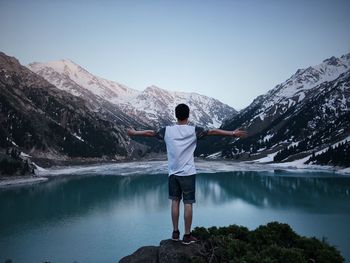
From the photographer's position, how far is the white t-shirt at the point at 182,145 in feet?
30.0

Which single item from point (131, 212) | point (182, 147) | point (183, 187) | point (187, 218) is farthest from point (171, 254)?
point (131, 212)

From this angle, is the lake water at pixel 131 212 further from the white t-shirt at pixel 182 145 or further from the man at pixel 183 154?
the white t-shirt at pixel 182 145

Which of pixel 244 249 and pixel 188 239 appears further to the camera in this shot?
pixel 188 239

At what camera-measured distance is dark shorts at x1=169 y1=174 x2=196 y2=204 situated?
923 cm

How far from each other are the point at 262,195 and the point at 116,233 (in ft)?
165

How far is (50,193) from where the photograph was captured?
328 feet

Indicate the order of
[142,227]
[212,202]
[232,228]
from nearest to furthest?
1. [232,228]
2. [142,227]
3. [212,202]

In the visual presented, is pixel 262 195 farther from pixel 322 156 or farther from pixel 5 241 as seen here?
pixel 322 156

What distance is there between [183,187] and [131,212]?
221 feet

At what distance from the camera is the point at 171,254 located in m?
8.94

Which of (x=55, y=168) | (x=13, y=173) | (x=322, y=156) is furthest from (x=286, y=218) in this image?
(x=55, y=168)

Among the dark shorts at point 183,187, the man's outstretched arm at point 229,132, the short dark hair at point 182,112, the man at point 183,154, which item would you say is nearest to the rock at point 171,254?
the man at point 183,154

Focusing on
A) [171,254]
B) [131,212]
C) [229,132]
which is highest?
[229,132]

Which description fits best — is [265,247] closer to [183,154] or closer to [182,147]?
[183,154]
